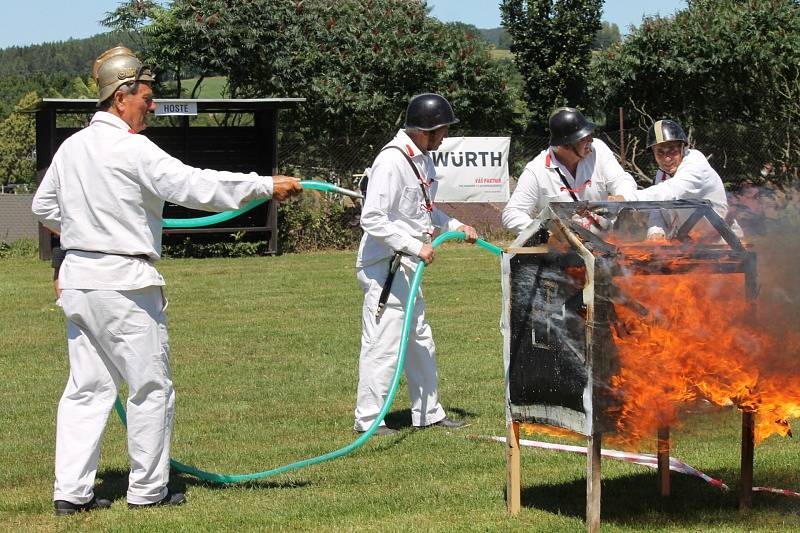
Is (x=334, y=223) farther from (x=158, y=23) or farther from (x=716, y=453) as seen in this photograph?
(x=716, y=453)

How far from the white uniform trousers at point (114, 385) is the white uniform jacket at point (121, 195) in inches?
4.3

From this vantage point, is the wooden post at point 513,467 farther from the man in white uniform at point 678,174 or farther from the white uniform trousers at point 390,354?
the man in white uniform at point 678,174

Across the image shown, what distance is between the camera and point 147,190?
19.7 ft

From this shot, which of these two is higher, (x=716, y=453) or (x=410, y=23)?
(x=410, y=23)

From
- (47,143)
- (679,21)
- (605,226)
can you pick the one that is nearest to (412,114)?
(605,226)

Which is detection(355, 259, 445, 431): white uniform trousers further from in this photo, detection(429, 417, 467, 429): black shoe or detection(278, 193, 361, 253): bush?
detection(278, 193, 361, 253): bush

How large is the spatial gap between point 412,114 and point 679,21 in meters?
19.9

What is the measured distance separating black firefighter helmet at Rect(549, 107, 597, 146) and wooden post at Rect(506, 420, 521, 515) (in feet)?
8.09

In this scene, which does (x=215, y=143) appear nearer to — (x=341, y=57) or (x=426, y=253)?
(x=341, y=57)

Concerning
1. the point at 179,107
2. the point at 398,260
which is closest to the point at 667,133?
the point at 398,260

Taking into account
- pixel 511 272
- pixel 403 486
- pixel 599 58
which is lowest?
pixel 403 486

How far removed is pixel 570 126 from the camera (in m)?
7.68

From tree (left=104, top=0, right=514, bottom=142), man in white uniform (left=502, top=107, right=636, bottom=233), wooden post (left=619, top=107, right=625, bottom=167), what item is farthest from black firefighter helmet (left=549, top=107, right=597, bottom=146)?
tree (left=104, top=0, right=514, bottom=142)

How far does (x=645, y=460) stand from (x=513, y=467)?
1552 millimetres
